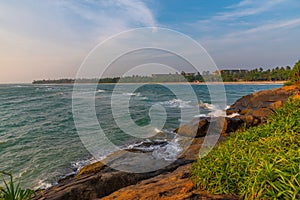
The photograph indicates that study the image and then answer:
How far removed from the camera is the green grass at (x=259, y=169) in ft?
7.84

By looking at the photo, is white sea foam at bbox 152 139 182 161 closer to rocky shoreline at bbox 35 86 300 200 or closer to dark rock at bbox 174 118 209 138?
rocky shoreline at bbox 35 86 300 200

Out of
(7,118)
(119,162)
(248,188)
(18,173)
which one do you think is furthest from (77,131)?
(248,188)

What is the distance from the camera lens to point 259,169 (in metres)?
2.65

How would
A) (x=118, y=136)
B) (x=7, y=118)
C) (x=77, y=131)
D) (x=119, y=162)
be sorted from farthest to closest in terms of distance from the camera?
(x=7, y=118), (x=77, y=131), (x=118, y=136), (x=119, y=162)

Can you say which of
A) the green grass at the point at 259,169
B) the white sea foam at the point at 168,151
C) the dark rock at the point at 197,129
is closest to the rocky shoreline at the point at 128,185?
the green grass at the point at 259,169

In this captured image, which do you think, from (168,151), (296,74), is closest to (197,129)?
(168,151)

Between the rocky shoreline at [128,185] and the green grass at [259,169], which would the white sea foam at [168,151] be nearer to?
the rocky shoreline at [128,185]

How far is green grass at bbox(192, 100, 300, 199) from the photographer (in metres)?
2.39

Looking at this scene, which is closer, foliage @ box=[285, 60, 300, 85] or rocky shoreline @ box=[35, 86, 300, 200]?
rocky shoreline @ box=[35, 86, 300, 200]

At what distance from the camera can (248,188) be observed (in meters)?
2.70

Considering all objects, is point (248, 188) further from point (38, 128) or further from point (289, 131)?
point (38, 128)

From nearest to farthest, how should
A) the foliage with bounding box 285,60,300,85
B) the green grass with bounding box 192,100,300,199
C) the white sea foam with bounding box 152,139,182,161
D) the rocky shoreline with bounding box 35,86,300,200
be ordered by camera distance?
1. the green grass with bounding box 192,100,300,199
2. the rocky shoreline with bounding box 35,86,300,200
3. the white sea foam with bounding box 152,139,182,161
4. the foliage with bounding box 285,60,300,85

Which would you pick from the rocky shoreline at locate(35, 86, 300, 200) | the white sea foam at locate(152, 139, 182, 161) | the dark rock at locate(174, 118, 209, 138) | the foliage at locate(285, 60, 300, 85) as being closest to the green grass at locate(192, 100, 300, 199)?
the rocky shoreline at locate(35, 86, 300, 200)

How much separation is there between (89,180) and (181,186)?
305 centimetres
